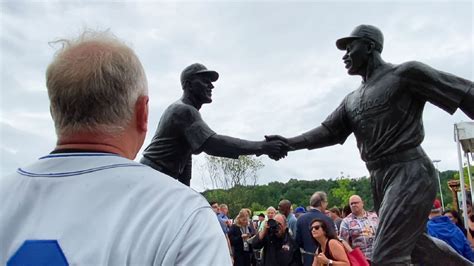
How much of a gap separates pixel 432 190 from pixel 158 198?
9.81ft

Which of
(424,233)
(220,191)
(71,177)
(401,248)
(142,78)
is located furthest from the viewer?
(220,191)

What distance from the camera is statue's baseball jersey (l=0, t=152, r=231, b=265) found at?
101cm

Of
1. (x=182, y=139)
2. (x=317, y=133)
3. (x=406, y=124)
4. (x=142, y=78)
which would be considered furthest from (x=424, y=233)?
(x=142, y=78)

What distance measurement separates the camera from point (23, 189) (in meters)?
1.15

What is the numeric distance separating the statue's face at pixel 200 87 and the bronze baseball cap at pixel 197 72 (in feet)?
0.11

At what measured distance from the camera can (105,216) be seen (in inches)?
41.6

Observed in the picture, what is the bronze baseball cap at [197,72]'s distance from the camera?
416 centimetres

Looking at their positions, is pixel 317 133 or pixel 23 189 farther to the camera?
pixel 317 133

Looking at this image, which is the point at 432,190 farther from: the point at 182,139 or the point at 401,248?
the point at 182,139

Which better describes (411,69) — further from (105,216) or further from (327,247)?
(105,216)

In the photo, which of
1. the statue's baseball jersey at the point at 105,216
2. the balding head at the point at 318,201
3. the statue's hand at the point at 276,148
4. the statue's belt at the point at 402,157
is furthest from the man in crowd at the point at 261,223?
the statue's baseball jersey at the point at 105,216

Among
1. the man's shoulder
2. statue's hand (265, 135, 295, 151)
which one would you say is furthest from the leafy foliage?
the man's shoulder

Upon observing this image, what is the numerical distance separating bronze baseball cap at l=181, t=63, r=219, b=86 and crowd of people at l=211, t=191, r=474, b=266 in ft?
8.38

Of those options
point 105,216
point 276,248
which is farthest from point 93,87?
point 276,248
